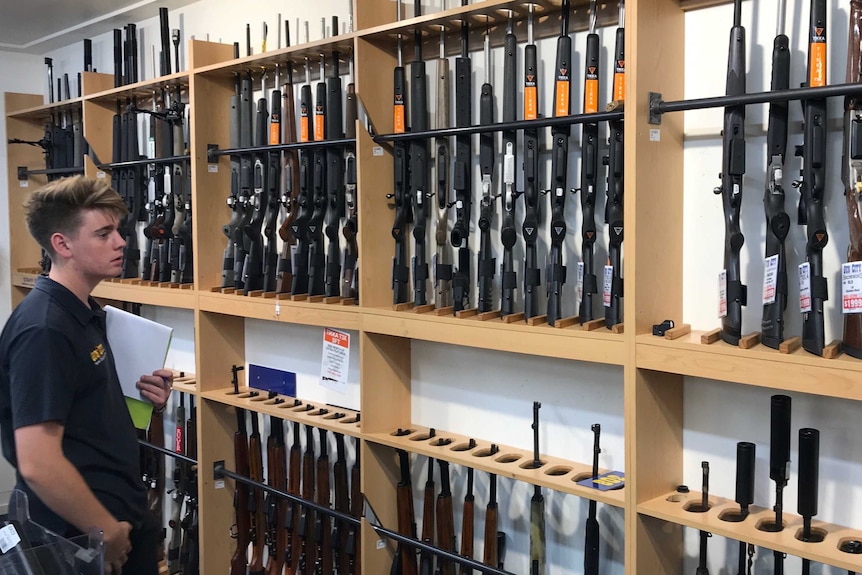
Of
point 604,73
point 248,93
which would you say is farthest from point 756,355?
point 248,93

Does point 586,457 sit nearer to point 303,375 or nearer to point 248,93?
point 303,375

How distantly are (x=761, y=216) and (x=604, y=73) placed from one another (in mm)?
651

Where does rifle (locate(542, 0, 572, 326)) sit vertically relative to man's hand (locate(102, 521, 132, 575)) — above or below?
above

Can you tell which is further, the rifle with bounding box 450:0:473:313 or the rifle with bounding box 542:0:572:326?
the rifle with bounding box 450:0:473:313

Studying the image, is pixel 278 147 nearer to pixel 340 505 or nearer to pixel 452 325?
pixel 452 325

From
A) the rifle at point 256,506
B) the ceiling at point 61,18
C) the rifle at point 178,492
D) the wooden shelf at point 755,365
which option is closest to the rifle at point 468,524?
the wooden shelf at point 755,365

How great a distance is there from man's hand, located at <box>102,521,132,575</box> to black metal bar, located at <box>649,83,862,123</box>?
1.73 m

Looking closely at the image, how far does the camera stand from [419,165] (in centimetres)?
280

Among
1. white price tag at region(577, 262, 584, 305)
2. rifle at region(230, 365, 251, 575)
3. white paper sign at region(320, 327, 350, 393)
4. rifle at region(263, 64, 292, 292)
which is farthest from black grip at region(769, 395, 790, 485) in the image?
rifle at region(230, 365, 251, 575)

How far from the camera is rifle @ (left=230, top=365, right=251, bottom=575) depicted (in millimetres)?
3701

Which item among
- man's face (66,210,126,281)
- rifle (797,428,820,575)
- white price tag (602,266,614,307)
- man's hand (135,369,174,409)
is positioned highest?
man's face (66,210,126,281)

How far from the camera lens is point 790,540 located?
6.35ft

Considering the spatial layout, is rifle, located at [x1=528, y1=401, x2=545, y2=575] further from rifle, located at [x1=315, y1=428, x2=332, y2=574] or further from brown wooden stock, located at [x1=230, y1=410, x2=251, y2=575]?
brown wooden stock, located at [x1=230, y1=410, x2=251, y2=575]

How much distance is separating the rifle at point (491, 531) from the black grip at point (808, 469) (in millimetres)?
1039
